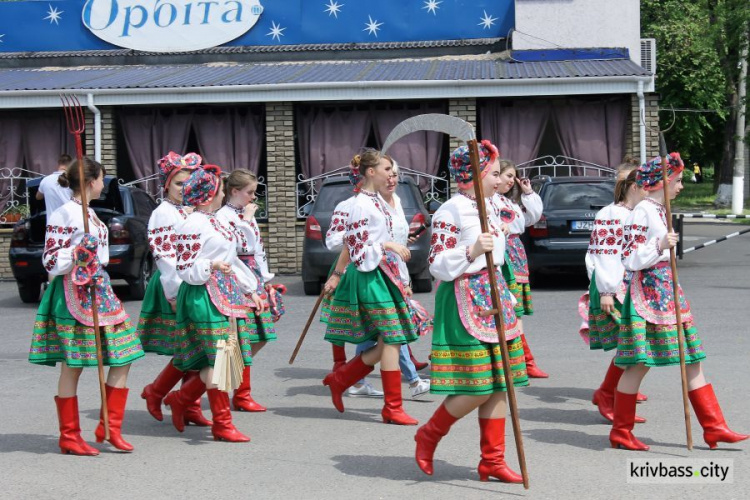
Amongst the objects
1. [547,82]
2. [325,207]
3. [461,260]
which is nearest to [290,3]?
[547,82]

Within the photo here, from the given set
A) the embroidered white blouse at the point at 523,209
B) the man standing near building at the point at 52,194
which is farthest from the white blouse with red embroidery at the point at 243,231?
the man standing near building at the point at 52,194

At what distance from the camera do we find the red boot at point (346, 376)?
7.63 m

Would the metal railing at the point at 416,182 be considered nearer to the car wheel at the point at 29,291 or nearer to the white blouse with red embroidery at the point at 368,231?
the car wheel at the point at 29,291

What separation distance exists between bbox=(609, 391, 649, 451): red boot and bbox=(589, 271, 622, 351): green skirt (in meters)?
1.01

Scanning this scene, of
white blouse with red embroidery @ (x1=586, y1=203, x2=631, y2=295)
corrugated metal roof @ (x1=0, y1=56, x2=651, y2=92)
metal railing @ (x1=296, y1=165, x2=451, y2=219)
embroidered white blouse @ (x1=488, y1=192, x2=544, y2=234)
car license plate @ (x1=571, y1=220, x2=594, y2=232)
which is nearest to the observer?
white blouse with red embroidery @ (x1=586, y1=203, x2=631, y2=295)

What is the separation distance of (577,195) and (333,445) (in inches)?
358

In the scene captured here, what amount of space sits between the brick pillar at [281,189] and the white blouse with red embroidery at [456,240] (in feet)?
40.6

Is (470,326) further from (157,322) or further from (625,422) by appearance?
(157,322)

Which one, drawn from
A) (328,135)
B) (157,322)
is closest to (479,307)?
(157,322)

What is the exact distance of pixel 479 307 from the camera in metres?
Result: 5.78

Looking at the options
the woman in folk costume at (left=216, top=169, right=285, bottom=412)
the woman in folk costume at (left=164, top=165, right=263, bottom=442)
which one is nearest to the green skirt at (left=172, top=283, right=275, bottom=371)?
the woman in folk costume at (left=164, top=165, right=263, bottom=442)

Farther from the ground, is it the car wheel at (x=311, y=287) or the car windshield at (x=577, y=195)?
the car windshield at (x=577, y=195)

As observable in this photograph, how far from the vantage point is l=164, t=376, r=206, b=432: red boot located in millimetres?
7191

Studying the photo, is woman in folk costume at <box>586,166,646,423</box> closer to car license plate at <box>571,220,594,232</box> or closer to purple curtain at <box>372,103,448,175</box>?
car license plate at <box>571,220,594,232</box>
